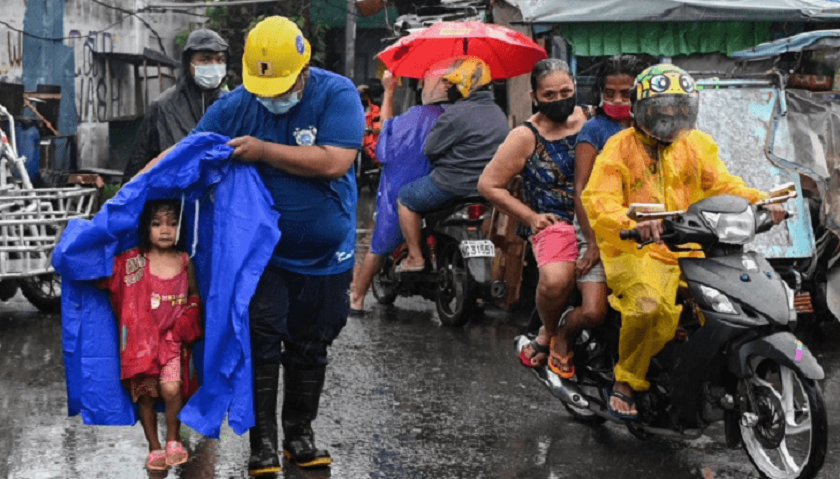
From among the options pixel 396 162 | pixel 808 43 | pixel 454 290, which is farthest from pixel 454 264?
pixel 808 43

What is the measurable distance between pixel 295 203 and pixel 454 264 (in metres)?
4.24

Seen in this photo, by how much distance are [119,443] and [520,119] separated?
8.00 m

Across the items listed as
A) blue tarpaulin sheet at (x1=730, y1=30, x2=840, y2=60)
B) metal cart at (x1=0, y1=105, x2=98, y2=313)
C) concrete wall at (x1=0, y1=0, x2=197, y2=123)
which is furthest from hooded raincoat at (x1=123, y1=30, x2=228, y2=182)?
concrete wall at (x1=0, y1=0, x2=197, y2=123)

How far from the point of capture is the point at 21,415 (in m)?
6.50

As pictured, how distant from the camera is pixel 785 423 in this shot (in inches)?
198

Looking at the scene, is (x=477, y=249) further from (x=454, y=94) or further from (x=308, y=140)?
(x=308, y=140)

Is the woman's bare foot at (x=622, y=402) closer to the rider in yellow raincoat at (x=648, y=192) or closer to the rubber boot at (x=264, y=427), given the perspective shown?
the rider in yellow raincoat at (x=648, y=192)

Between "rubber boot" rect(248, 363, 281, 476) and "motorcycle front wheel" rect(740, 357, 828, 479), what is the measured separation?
6.43ft

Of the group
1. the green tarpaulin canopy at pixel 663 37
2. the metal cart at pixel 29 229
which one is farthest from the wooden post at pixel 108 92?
the metal cart at pixel 29 229

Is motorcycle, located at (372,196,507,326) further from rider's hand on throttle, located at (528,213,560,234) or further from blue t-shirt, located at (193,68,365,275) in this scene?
blue t-shirt, located at (193,68,365,275)

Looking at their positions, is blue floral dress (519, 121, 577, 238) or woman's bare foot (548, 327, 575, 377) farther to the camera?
blue floral dress (519, 121, 577, 238)

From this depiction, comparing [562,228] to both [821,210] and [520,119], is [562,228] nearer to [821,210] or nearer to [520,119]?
[821,210]

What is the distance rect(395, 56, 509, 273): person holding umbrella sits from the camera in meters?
9.25

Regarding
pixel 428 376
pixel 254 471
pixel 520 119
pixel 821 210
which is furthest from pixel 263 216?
pixel 520 119
